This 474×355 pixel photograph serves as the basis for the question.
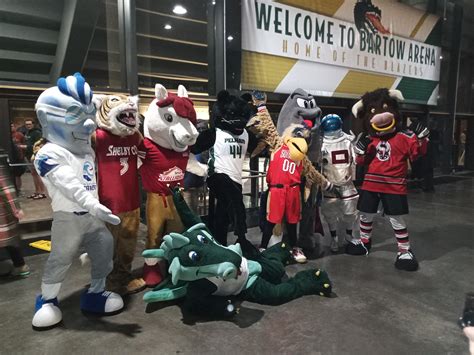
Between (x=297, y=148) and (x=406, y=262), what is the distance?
57.0 inches

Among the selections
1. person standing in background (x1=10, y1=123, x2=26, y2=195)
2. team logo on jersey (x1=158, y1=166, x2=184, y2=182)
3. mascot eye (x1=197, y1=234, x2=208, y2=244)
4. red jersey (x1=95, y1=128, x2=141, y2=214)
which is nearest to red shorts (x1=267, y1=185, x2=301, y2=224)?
team logo on jersey (x1=158, y1=166, x2=184, y2=182)

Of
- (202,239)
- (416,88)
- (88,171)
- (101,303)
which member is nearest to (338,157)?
(202,239)

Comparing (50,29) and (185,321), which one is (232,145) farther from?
(50,29)

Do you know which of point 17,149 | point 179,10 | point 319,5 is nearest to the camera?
point 17,149

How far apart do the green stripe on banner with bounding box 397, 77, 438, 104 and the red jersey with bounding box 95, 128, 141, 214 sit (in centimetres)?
643

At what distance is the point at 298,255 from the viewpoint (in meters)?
3.43

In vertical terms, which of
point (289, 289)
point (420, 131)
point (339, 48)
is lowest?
point (289, 289)

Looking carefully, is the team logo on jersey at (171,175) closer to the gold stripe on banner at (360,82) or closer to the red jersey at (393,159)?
the red jersey at (393,159)

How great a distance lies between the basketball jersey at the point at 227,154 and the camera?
125 inches

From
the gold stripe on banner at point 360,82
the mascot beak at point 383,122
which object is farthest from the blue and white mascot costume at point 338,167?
the gold stripe on banner at point 360,82

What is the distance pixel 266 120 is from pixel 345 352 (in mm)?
2002

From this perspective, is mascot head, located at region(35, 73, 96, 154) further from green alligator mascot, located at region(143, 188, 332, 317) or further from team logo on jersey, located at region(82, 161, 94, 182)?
green alligator mascot, located at region(143, 188, 332, 317)

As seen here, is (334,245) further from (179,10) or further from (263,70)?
(179,10)

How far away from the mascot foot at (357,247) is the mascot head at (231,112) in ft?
5.41
